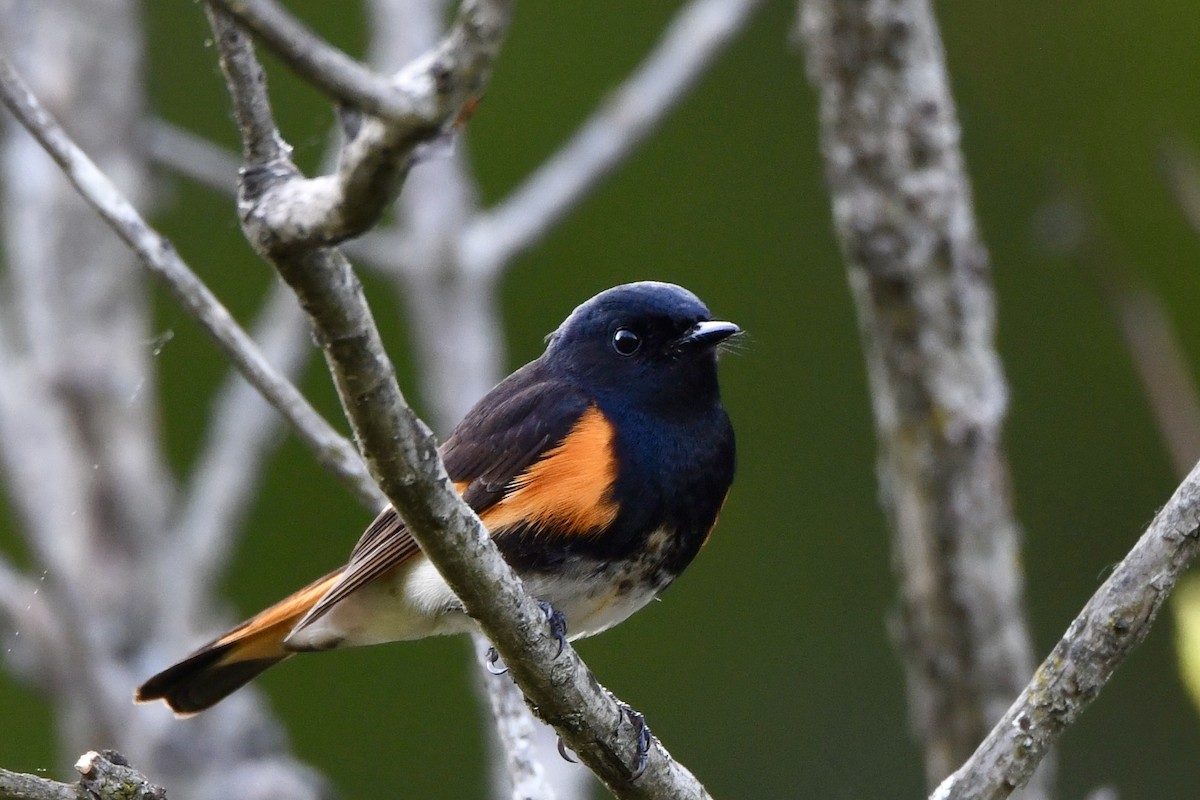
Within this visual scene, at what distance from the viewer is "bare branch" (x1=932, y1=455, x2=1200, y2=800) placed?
204cm

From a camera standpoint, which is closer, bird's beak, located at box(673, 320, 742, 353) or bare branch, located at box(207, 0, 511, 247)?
bare branch, located at box(207, 0, 511, 247)

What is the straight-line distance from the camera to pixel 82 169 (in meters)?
2.54

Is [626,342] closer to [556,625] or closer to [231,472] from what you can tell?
[556,625]

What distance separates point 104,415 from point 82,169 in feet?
8.48

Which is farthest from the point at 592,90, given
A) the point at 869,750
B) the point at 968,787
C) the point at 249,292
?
the point at 968,787

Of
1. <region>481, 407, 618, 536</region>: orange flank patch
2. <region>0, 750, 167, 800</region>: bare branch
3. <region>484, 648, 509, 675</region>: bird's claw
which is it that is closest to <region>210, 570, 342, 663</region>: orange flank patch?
<region>484, 648, 509, 675</region>: bird's claw

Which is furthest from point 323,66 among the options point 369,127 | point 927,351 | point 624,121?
point 624,121

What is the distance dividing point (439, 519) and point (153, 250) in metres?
1.02

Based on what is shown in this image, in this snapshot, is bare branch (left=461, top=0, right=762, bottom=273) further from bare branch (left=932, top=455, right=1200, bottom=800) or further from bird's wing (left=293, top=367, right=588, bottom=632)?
bare branch (left=932, top=455, right=1200, bottom=800)

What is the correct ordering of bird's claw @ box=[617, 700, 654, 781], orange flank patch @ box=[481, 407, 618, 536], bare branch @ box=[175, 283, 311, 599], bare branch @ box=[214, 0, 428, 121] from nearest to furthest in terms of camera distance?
bare branch @ box=[214, 0, 428, 121]
bird's claw @ box=[617, 700, 654, 781]
orange flank patch @ box=[481, 407, 618, 536]
bare branch @ box=[175, 283, 311, 599]

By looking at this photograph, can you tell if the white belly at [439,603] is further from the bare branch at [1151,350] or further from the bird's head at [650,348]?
the bare branch at [1151,350]

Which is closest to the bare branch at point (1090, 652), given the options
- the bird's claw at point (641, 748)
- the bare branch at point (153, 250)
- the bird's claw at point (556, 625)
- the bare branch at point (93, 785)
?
the bird's claw at point (641, 748)

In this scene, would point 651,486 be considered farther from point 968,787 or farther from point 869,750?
point 869,750

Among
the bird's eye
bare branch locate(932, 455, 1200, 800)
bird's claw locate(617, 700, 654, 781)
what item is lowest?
bare branch locate(932, 455, 1200, 800)
